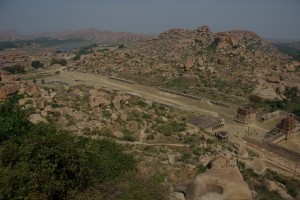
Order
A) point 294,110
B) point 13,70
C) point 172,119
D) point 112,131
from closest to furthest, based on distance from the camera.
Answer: point 112,131, point 172,119, point 294,110, point 13,70

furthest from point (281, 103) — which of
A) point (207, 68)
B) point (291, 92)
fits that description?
point (207, 68)

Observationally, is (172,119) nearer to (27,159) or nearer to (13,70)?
(27,159)

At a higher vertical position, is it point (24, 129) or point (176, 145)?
point (24, 129)

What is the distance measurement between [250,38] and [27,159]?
14532cm

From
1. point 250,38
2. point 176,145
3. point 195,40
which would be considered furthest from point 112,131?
point 250,38

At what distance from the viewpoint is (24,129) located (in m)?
22.2

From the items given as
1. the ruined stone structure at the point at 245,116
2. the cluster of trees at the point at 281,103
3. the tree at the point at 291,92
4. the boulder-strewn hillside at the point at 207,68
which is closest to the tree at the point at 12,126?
the ruined stone structure at the point at 245,116

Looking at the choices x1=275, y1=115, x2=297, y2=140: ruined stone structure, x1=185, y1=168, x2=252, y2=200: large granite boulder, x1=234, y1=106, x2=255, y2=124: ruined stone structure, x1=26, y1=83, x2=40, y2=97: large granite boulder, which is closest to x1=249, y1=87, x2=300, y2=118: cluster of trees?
x1=234, y1=106, x2=255, y2=124: ruined stone structure

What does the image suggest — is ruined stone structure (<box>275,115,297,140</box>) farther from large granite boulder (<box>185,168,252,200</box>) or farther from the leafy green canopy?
large granite boulder (<box>185,168,252,200</box>)

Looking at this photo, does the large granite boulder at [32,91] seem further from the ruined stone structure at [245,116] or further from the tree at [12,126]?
the ruined stone structure at [245,116]

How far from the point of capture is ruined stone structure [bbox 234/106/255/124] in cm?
4608

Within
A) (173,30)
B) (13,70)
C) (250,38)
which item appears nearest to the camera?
(13,70)

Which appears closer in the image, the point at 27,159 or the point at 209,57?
the point at 27,159

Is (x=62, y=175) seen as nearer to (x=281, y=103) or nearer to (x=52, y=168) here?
(x=52, y=168)
